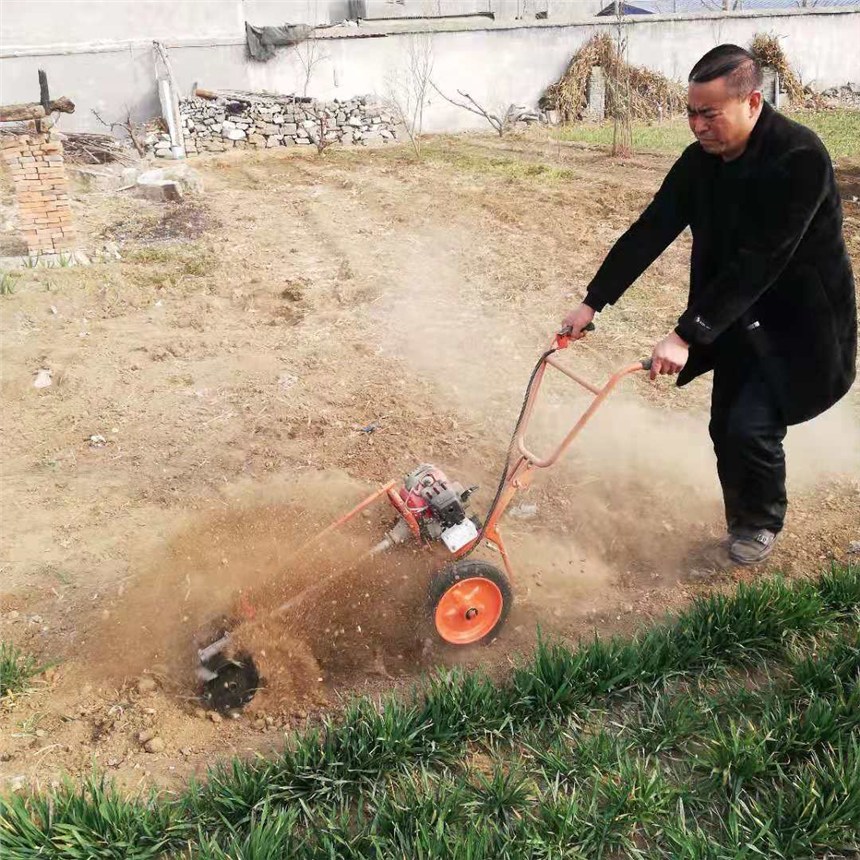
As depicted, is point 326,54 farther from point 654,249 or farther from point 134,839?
point 134,839

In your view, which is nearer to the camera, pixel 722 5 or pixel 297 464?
pixel 297 464

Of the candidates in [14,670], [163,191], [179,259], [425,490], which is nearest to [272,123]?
[163,191]

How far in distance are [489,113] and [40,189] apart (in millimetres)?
13628

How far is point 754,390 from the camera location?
371 centimetres

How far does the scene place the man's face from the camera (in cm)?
310

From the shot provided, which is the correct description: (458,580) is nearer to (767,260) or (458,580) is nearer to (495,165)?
(767,260)

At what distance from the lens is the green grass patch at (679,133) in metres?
15.2

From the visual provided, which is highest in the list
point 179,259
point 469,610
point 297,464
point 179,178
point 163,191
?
point 179,178

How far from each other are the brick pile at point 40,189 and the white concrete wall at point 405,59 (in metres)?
10.4

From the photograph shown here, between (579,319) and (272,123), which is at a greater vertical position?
(579,319)

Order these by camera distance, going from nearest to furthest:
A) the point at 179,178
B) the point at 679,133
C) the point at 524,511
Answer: the point at 524,511, the point at 179,178, the point at 679,133

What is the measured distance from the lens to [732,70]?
3051 mm

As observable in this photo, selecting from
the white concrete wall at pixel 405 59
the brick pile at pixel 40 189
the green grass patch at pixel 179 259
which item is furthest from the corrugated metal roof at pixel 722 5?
the brick pile at pixel 40 189

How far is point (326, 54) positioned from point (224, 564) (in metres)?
17.7
